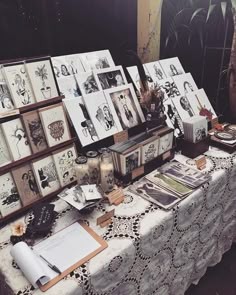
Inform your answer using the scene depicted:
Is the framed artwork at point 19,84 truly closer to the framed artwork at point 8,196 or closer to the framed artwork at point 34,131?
the framed artwork at point 34,131

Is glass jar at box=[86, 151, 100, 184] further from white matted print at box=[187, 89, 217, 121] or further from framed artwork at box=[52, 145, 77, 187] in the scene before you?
white matted print at box=[187, 89, 217, 121]

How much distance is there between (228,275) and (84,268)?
1175 millimetres

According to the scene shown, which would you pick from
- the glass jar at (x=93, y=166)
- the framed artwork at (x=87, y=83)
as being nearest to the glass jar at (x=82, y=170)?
the glass jar at (x=93, y=166)

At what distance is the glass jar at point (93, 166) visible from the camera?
1246mm

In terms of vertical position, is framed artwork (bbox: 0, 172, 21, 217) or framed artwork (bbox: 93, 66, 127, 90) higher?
framed artwork (bbox: 93, 66, 127, 90)

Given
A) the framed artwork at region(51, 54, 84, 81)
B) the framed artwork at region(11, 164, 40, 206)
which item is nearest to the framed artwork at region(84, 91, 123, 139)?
the framed artwork at region(51, 54, 84, 81)

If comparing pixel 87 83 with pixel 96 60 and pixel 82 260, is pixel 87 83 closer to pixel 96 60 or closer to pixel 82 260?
pixel 96 60

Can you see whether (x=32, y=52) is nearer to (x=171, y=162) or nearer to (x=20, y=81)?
(x=20, y=81)

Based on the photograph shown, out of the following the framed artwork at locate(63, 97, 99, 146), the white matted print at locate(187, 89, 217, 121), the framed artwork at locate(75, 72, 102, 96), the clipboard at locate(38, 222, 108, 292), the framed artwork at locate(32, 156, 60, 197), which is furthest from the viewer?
the white matted print at locate(187, 89, 217, 121)

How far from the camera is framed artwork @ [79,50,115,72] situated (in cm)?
157

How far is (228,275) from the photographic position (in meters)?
1.69

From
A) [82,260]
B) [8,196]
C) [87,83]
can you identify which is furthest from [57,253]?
[87,83]

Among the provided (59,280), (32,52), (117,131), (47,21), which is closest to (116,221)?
(59,280)

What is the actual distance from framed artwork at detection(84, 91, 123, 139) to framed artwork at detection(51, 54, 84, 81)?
0.17 metres
